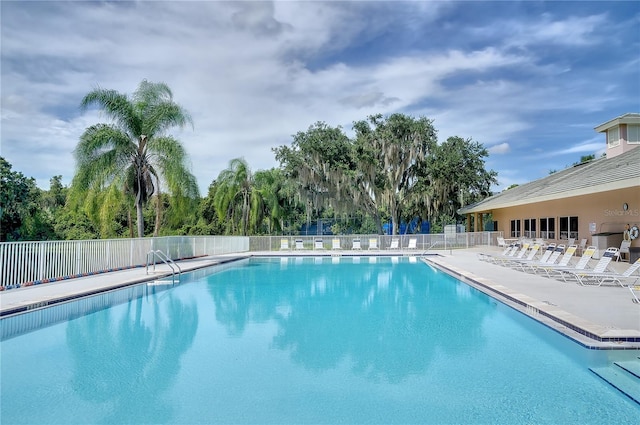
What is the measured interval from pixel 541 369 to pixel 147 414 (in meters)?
4.15

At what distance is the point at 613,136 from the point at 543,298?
15.3 m

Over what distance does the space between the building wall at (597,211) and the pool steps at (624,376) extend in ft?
35.6

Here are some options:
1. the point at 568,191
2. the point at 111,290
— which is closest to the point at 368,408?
the point at 111,290

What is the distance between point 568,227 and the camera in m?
17.7

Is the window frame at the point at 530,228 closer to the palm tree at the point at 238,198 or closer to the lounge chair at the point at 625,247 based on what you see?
the lounge chair at the point at 625,247

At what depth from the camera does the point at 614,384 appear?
4305 mm

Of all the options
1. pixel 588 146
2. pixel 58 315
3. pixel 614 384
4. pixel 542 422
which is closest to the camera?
pixel 542 422

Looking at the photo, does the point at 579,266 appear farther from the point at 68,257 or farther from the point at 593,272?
the point at 68,257

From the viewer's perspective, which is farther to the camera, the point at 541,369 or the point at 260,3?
the point at 260,3

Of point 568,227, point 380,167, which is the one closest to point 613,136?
point 568,227

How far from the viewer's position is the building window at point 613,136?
18966 mm

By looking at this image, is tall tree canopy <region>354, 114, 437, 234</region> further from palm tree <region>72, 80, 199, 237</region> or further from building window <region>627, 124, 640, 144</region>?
palm tree <region>72, 80, 199, 237</region>

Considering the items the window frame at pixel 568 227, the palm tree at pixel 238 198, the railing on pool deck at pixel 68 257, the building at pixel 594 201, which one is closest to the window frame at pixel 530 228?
the building at pixel 594 201

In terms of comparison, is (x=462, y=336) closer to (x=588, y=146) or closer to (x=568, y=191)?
(x=568, y=191)
